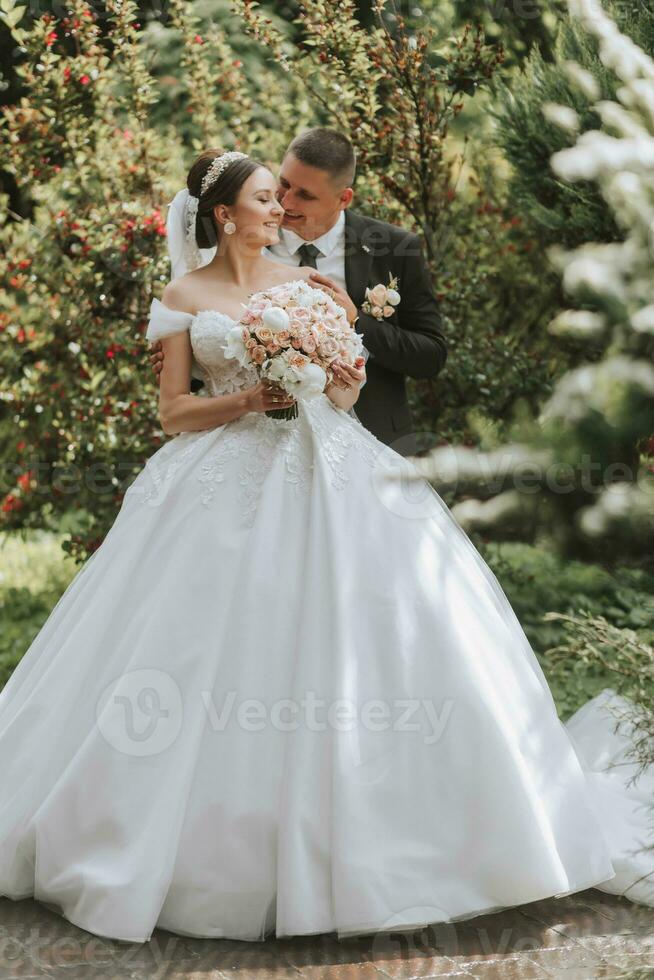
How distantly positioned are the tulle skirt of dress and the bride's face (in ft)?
2.08

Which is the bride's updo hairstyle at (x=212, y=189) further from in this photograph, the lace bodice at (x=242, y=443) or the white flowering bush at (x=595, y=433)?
the white flowering bush at (x=595, y=433)

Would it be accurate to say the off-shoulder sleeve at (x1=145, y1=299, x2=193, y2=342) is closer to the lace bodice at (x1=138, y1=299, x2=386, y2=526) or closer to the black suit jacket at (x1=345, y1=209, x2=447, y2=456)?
the lace bodice at (x1=138, y1=299, x2=386, y2=526)

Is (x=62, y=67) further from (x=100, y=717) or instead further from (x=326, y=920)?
(x=326, y=920)

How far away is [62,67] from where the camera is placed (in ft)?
19.7

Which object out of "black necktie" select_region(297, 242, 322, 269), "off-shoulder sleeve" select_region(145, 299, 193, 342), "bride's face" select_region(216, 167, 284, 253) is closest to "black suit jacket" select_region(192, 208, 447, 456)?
"black necktie" select_region(297, 242, 322, 269)

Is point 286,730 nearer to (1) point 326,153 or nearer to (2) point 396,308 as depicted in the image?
(2) point 396,308

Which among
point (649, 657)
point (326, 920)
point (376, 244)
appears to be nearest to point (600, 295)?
point (649, 657)

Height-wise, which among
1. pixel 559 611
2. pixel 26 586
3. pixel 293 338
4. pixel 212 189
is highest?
pixel 212 189

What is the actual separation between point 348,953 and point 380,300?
2003mm

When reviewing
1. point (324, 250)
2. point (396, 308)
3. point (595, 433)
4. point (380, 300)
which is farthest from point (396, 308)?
point (595, 433)

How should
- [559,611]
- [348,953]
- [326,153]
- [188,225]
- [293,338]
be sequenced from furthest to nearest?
[559,611] → [326,153] → [188,225] → [293,338] → [348,953]

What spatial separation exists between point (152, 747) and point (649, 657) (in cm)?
139

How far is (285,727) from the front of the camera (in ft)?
10.0

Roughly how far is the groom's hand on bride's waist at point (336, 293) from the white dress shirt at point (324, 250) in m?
0.41
